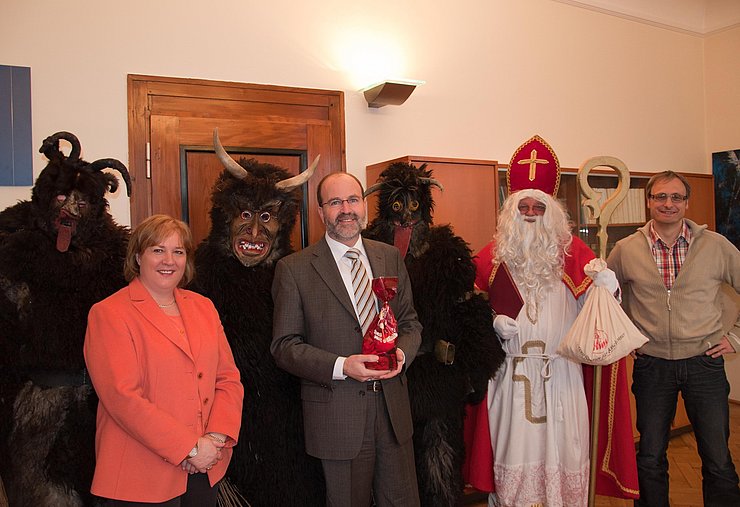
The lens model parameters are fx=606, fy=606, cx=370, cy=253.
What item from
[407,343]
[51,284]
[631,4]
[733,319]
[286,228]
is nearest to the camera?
[51,284]

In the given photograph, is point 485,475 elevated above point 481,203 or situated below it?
below

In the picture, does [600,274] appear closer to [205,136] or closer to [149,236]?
[149,236]

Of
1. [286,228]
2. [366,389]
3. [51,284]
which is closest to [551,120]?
[286,228]

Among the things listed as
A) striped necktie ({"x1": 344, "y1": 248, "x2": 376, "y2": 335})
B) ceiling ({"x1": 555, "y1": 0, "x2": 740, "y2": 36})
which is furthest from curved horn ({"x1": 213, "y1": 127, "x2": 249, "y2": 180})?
ceiling ({"x1": 555, "y1": 0, "x2": 740, "y2": 36})

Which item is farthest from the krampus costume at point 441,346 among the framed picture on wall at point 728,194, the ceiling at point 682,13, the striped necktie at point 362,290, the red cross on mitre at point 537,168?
the framed picture on wall at point 728,194

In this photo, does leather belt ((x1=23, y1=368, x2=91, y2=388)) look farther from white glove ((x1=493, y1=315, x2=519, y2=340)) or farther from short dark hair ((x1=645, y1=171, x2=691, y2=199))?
short dark hair ((x1=645, y1=171, x2=691, y2=199))

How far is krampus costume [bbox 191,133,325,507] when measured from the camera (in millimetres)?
2645

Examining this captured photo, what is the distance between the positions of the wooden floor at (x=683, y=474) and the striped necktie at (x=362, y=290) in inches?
82.3

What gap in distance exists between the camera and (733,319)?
343cm

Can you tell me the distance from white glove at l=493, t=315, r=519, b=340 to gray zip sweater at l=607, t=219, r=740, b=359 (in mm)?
799

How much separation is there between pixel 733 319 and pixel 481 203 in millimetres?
1626

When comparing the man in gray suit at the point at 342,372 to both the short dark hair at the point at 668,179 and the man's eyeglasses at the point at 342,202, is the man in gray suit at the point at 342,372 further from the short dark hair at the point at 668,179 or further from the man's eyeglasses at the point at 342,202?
the short dark hair at the point at 668,179

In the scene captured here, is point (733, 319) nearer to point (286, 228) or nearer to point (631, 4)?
point (286, 228)

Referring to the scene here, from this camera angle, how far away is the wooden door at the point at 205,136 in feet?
11.6
